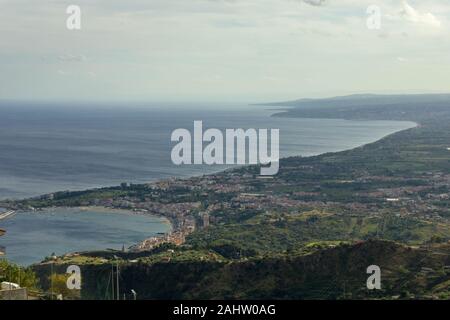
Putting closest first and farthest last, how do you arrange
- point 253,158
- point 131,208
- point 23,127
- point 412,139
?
point 131,208 < point 253,158 < point 412,139 < point 23,127

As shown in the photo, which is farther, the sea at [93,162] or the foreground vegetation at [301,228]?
the sea at [93,162]

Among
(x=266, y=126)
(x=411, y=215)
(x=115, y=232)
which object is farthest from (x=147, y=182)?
(x=266, y=126)

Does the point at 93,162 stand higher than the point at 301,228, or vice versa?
the point at 93,162

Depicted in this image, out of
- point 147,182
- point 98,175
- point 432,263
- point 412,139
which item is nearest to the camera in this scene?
point 432,263

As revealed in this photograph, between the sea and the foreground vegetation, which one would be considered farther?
the sea

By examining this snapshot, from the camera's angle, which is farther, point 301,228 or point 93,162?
point 93,162
